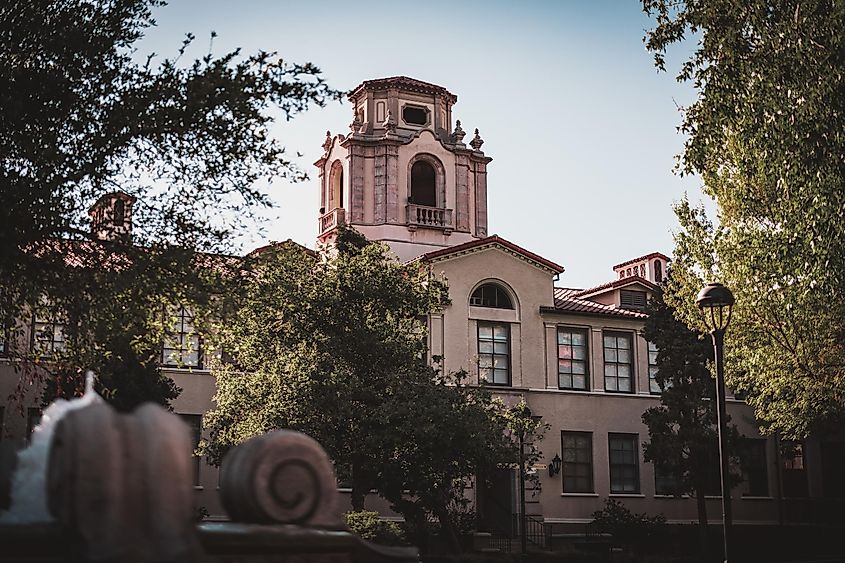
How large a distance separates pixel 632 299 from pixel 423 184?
39.6ft

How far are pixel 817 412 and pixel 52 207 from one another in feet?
63.5

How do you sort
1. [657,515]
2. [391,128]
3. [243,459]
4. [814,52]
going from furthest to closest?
[391,128] → [657,515] → [814,52] → [243,459]

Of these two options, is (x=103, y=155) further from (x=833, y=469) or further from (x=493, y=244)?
(x=833, y=469)

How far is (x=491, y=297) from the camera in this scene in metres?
38.9

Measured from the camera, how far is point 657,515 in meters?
37.8

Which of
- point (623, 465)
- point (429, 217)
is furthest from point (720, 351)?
point (429, 217)

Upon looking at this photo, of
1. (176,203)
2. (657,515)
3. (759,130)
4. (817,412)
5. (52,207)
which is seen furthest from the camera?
(657,515)

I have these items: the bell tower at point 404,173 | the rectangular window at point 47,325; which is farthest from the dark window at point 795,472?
the rectangular window at point 47,325

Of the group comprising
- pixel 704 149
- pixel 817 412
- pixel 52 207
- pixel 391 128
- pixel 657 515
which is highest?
pixel 391 128

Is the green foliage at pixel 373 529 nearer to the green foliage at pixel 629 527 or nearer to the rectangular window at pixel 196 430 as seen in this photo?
the rectangular window at pixel 196 430

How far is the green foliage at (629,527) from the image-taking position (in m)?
36.3

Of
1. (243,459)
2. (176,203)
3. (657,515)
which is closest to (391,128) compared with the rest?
(657,515)

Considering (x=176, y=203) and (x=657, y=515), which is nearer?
(x=176, y=203)

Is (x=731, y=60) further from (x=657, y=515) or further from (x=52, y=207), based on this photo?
(x=657, y=515)
